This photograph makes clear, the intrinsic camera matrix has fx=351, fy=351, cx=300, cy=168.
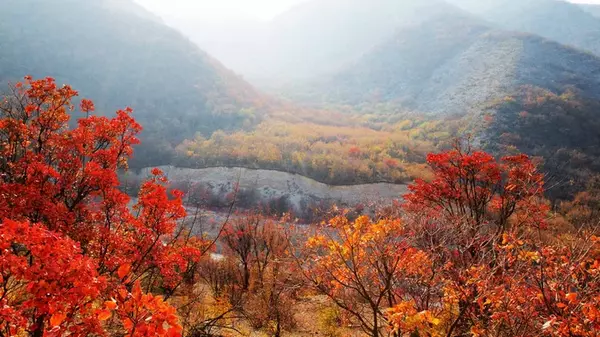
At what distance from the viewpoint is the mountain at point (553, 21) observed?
7181 cm

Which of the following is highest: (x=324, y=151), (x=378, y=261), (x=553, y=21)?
(x=553, y=21)

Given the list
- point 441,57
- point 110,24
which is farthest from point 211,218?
point 441,57

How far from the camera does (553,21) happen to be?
7994cm

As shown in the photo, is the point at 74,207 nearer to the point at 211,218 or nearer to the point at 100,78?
the point at 211,218

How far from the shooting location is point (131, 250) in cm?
731

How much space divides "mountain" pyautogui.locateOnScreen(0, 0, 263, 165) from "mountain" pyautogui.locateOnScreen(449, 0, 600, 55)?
59846 millimetres

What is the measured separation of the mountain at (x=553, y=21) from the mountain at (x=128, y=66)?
196ft

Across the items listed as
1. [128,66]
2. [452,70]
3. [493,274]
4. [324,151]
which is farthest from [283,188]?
[452,70]

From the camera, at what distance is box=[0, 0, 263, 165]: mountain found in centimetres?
4406

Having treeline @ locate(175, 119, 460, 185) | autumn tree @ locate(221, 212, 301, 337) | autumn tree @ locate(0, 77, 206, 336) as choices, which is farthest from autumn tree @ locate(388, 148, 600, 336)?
treeline @ locate(175, 119, 460, 185)

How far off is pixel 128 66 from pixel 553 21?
89614 millimetres

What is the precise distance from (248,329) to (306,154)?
22.5 metres

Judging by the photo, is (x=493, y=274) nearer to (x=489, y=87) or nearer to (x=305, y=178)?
(x=305, y=178)

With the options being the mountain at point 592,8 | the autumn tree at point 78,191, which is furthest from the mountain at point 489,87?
the mountain at point 592,8
